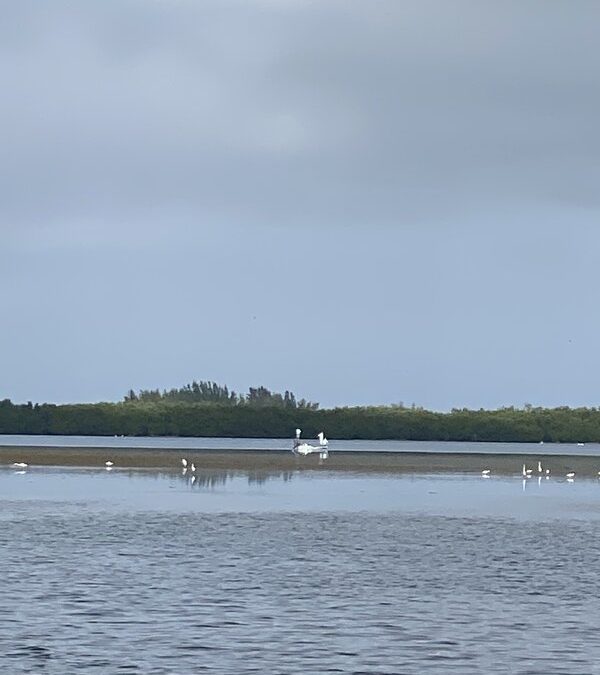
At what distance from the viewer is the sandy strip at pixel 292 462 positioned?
76.2 metres

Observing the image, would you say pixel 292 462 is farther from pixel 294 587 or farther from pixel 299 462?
pixel 294 587

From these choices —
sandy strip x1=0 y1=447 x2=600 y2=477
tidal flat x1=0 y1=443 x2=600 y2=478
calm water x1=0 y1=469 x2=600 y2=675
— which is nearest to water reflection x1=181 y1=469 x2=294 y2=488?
tidal flat x1=0 y1=443 x2=600 y2=478

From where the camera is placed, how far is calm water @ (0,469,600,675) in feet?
62.8

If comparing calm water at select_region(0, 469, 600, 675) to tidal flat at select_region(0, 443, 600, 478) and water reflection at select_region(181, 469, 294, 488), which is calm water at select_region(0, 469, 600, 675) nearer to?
water reflection at select_region(181, 469, 294, 488)

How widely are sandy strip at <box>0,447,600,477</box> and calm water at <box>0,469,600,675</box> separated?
1099 inches

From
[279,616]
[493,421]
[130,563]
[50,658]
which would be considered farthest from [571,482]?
[493,421]

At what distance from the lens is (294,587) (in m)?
25.5

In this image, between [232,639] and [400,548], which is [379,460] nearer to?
[400,548]

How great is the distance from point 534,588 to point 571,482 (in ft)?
140

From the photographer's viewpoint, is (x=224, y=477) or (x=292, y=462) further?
(x=292, y=462)

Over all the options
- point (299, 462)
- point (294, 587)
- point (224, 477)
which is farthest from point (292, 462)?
point (294, 587)

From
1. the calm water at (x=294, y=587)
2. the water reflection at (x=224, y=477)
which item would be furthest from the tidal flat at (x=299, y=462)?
the calm water at (x=294, y=587)

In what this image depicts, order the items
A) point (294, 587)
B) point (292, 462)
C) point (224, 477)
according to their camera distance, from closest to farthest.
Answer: point (294, 587) → point (224, 477) → point (292, 462)

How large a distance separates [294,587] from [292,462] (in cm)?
5855
